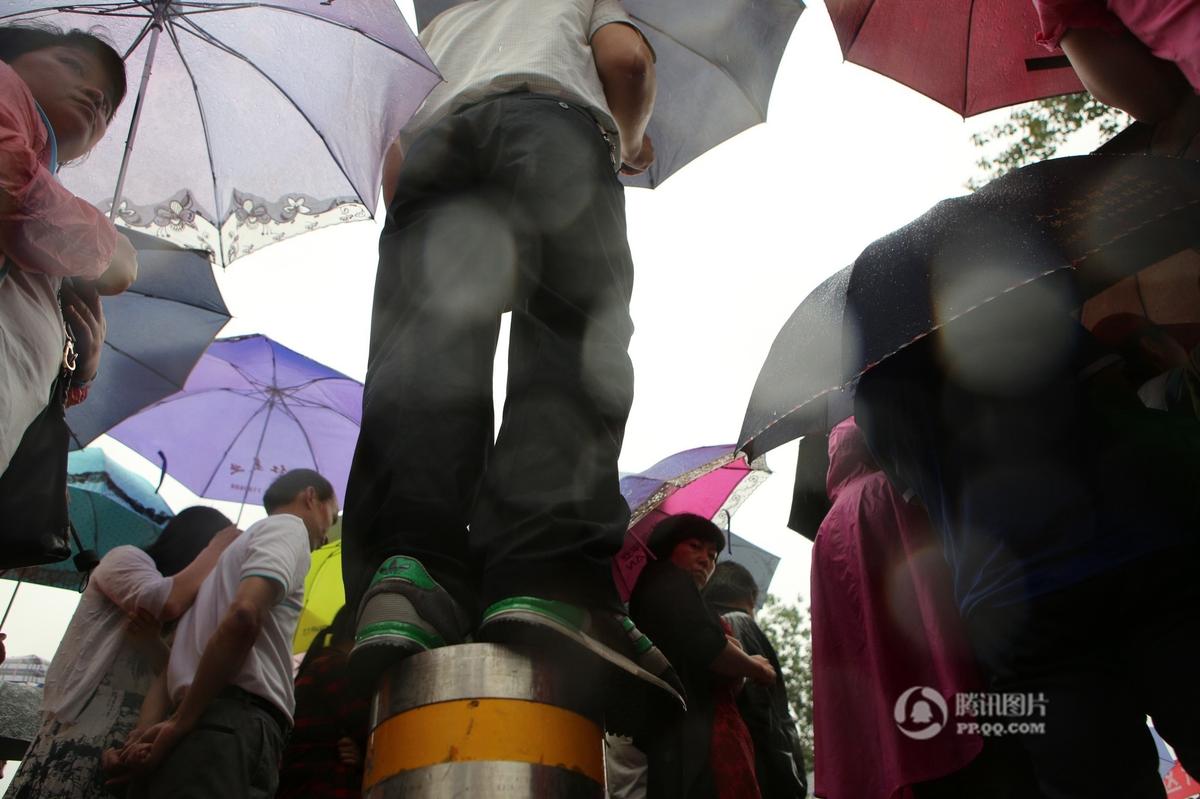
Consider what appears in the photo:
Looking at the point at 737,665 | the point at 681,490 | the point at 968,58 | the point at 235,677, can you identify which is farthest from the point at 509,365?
the point at 681,490

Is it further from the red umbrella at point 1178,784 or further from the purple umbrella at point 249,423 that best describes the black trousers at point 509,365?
the red umbrella at point 1178,784

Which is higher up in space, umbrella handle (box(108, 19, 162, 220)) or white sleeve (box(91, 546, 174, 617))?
umbrella handle (box(108, 19, 162, 220))

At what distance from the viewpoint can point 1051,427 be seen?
2.05m

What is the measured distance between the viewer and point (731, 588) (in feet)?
15.1

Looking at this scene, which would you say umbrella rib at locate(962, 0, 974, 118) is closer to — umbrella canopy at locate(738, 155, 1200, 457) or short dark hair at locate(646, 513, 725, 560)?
umbrella canopy at locate(738, 155, 1200, 457)

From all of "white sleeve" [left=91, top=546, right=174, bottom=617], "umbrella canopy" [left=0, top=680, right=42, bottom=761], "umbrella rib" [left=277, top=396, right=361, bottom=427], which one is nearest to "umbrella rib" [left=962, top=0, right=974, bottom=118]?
"white sleeve" [left=91, top=546, right=174, bottom=617]

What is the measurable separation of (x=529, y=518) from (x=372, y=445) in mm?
353

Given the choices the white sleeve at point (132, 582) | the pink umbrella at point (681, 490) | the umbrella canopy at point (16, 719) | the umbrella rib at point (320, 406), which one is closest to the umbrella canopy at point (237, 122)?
the white sleeve at point (132, 582)

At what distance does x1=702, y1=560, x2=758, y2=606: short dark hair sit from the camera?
4.55m

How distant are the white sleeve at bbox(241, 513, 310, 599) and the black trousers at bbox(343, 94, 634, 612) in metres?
1.35

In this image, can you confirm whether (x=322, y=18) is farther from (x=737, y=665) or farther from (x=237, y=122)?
(x=737, y=665)

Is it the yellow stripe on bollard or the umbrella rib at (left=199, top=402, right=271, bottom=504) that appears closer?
the yellow stripe on bollard

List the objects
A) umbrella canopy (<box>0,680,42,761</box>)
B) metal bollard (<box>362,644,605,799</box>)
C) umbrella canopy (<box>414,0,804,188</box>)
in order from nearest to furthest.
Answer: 1. metal bollard (<box>362,644,605,799</box>)
2. umbrella canopy (<box>414,0,804,188</box>)
3. umbrella canopy (<box>0,680,42,761</box>)

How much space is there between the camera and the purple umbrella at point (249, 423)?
671 cm
